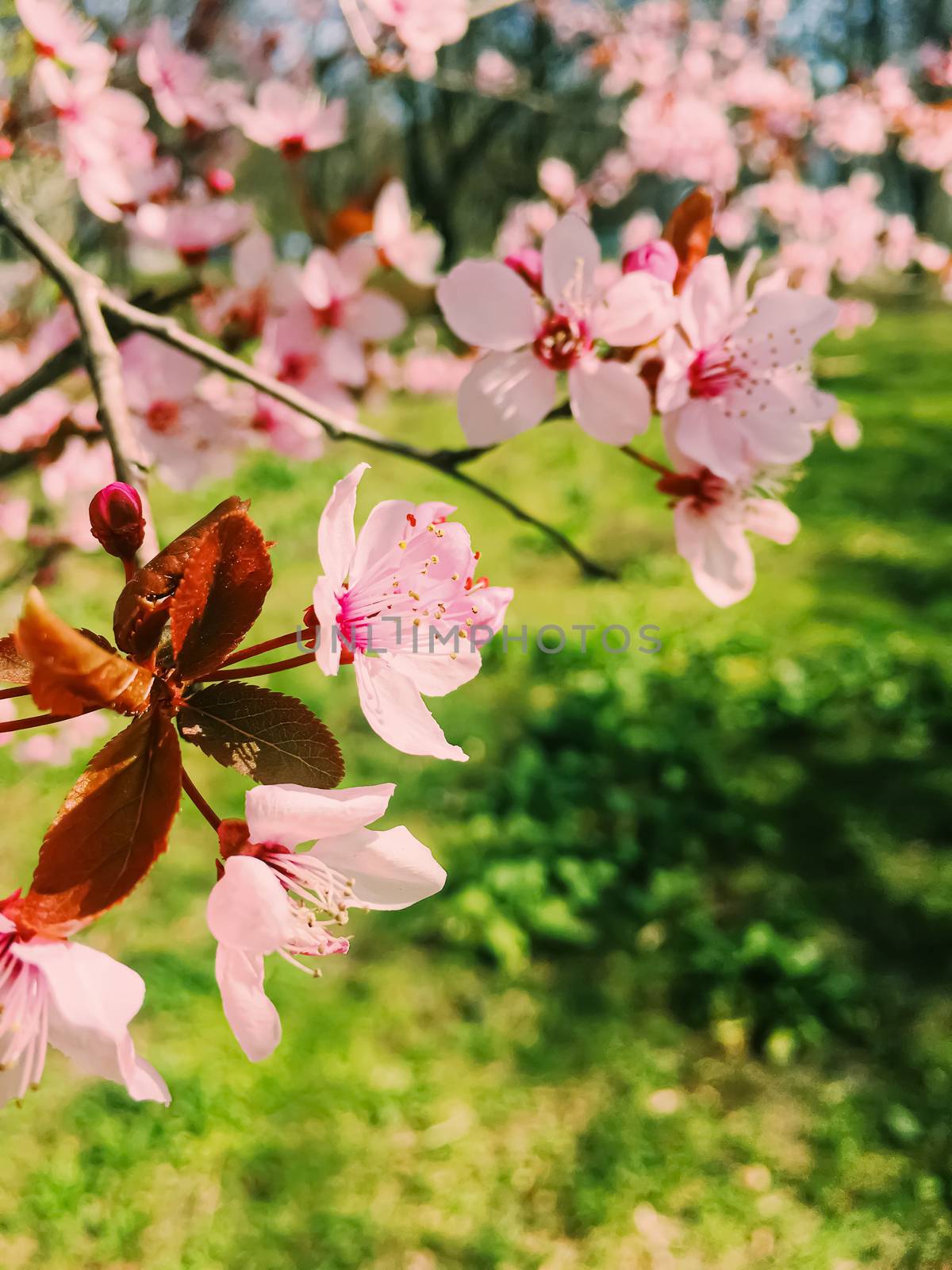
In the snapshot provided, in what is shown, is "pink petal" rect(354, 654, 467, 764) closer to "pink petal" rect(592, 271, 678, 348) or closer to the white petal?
the white petal

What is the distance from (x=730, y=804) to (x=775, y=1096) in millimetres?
1020

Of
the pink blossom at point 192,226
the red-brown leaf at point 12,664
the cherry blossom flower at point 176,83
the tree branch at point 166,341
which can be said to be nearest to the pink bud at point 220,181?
the cherry blossom flower at point 176,83

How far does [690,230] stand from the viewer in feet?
2.91

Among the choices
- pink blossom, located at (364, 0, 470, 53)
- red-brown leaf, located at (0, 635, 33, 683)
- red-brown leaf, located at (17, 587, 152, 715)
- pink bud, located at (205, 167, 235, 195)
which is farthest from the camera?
pink bud, located at (205, 167, 235, 195)

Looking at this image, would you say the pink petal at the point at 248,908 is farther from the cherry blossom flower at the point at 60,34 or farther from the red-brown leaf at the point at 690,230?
the cherry blossom flower at the point at 60,34

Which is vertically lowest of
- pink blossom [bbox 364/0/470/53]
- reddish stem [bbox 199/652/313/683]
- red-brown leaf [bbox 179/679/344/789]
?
red-brown leaf [bbox 179/679/344/789]

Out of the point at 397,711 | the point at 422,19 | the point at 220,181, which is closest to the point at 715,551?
the point at 397,711

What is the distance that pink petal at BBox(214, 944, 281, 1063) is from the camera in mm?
600

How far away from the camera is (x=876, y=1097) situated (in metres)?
2.09

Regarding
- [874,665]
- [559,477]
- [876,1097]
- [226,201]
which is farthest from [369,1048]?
[559,477]

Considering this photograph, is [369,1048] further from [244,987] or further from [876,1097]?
[244,987]

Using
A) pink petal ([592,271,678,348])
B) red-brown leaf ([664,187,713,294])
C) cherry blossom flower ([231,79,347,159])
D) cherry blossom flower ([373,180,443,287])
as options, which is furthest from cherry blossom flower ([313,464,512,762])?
cherry blossom flower ([231,79,347,159])

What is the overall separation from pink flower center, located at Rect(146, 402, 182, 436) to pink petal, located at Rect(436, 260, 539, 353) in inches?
26.5

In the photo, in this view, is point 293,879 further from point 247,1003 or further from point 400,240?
point 400,240
